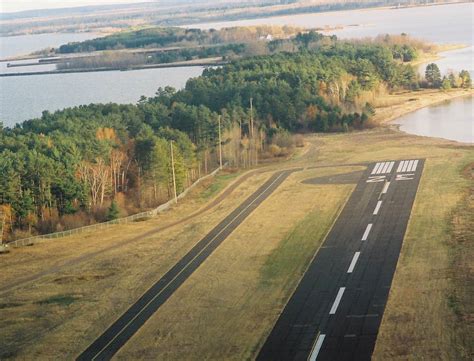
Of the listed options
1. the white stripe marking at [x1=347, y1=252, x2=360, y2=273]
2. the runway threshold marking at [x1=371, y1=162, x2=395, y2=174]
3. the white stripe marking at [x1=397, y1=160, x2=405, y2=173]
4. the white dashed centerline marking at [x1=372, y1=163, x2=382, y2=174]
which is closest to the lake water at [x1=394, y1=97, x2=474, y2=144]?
the white stripe marking at [x1=397, y1=160, x2=405, y2=173]

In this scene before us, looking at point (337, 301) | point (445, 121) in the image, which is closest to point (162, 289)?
point (337, 301)

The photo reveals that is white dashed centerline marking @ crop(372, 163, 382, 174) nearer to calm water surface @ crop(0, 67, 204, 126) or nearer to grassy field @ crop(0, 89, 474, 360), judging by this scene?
grassy field @ crop(0, 89, 474, 360)

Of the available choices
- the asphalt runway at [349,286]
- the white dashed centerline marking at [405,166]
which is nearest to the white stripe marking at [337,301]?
the asphalt runway at [349,286]

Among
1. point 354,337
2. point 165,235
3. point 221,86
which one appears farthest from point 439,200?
point 221,86

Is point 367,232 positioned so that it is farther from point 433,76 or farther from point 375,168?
point 433,76

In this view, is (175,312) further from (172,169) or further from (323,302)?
(172,169)

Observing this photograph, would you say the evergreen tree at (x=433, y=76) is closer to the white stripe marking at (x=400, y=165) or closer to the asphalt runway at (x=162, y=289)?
the white stripe marking at (x=400, y=165)

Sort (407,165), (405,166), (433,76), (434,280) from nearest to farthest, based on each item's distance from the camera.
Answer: (434,280) → (405,166) → (407,165) → (433,76)
